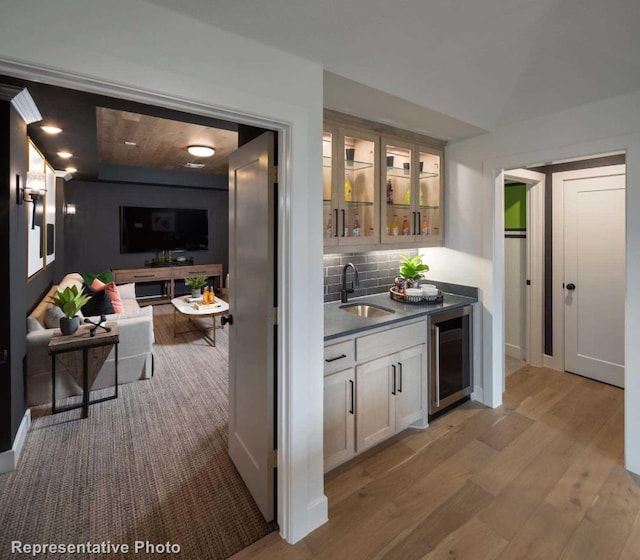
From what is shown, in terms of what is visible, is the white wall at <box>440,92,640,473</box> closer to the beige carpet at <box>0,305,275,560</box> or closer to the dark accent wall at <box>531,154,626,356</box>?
the dark accent wall at <box>531,154,626,356</box>

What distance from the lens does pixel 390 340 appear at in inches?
97.0

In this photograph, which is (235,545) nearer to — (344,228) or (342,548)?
(342,548)

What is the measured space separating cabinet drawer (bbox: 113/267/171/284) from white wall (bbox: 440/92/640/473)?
588 cm

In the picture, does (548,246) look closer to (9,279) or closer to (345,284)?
(345,284)

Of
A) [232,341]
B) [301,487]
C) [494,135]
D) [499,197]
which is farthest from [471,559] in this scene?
[494,135]

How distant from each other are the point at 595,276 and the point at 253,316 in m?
3.50

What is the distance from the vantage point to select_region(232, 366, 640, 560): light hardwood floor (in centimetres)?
173

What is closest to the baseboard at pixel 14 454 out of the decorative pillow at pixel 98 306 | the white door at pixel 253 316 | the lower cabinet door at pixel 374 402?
the white door at pixel 253 316

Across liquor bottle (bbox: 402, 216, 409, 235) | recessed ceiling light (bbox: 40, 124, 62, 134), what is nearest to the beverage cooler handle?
liquor bottle (bbox: 402, 216, 409, 235)

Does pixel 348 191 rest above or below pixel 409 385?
above

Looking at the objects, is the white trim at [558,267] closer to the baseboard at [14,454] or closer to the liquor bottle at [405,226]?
the liquor bottle at [405,226]

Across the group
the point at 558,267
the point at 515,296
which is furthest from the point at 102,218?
the point at 558,267

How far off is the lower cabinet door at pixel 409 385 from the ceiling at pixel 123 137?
7.73 feet

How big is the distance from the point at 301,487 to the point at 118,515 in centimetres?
103
